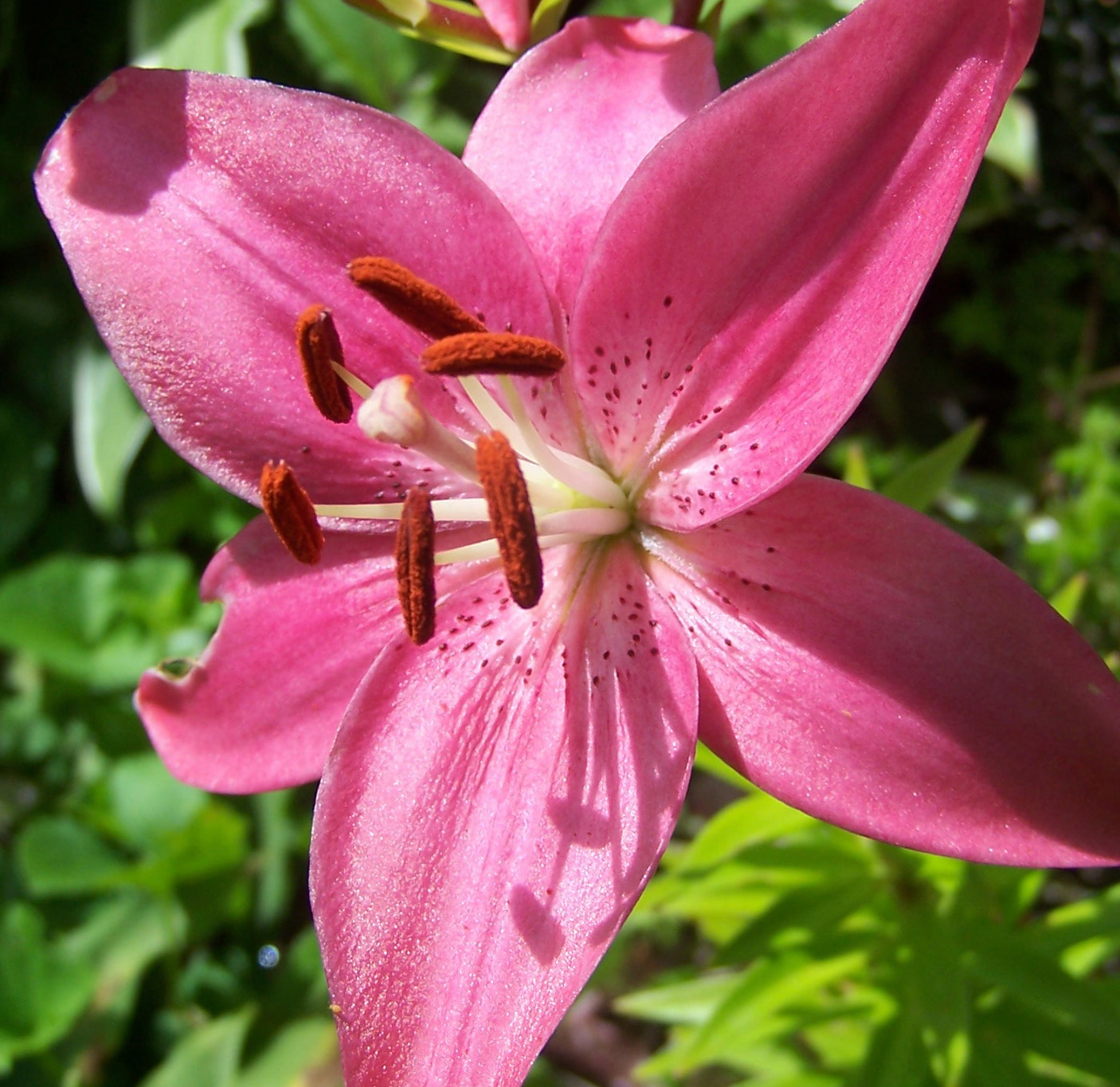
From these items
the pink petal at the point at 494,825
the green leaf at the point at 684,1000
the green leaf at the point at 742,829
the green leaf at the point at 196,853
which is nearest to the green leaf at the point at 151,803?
the green leaf at the point at 196,853

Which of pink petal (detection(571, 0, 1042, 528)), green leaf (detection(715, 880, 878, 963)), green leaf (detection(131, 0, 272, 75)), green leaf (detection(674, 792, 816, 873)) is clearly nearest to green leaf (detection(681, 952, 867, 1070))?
green leaf (detection(715, 880, 878, 963))

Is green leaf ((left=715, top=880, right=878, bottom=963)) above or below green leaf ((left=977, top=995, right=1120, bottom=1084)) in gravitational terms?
above

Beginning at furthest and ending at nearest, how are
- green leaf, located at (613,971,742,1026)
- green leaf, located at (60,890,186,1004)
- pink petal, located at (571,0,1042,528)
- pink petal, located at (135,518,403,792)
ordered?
1. green leaf, located at (60,890,186,1004)
2. green leaf, located at (613,971,742,1026)
3. pink petal, located at (135,518,403,792)
4. pink petal, located at (571,0,1042,528)

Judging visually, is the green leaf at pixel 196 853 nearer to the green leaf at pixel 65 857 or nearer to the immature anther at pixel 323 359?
the green leaf at pixel 65 857

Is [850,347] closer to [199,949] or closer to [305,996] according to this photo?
[305,996]

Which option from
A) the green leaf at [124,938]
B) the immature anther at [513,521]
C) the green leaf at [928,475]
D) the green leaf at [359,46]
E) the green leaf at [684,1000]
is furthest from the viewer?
the green leaf at [124,938]

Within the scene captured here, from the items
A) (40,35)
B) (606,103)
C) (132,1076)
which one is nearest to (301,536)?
(606,103)

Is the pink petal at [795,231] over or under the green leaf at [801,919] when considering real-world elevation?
over

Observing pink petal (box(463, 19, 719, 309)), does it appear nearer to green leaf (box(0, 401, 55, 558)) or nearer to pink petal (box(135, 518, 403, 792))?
pink petal (box(135, 518, 403, 792))
